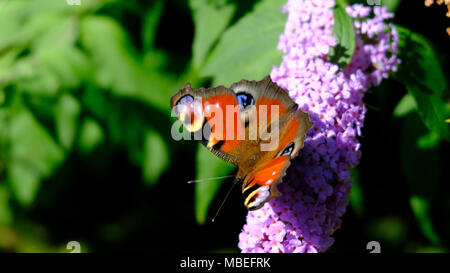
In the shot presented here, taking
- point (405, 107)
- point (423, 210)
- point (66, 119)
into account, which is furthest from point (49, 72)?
point (423, 210)

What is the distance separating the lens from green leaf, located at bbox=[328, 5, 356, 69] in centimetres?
282

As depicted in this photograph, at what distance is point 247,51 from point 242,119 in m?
0.53

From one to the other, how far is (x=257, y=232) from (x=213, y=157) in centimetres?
66

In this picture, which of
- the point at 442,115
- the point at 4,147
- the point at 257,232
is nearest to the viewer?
the point at 257,232

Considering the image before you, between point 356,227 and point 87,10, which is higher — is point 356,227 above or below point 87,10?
below

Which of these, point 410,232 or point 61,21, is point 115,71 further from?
point 410,232

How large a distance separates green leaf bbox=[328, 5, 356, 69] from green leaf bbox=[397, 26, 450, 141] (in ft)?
1.36

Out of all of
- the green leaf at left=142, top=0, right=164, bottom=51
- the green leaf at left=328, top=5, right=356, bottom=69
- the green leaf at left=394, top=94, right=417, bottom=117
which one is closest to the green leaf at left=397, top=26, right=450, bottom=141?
the green leaf at left=394, top=94, right=417, bottom=117

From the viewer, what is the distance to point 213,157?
3.10 m

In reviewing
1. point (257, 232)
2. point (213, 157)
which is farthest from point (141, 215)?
point (257, 232)

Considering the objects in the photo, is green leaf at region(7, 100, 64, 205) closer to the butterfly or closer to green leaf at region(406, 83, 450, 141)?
the butterfly

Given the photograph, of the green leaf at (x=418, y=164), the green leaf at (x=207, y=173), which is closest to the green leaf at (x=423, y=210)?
the green leaf at (x=418, y=164)

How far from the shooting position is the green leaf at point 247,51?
121 inches

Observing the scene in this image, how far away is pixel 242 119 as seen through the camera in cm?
277
